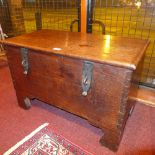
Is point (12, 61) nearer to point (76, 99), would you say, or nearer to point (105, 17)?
point (76, 99)

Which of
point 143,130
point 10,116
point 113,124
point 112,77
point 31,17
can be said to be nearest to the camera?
point 112,77

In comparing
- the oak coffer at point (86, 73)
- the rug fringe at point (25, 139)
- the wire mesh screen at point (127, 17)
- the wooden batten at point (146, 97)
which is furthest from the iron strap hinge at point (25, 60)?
the wooden batten at point (146, 97)

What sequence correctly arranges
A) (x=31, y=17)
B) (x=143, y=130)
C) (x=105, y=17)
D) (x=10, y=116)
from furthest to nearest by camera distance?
(x=31, y=17)
(x=105, y=17)
(x=10, y=116)
(x=143, y=130)

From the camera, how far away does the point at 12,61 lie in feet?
4.69

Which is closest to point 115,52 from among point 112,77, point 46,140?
point 112,77

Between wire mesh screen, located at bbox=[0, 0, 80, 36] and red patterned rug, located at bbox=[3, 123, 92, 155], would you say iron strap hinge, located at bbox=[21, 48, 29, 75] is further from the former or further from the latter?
wire mesh screen, located at bbox=[0, 0, 80, 36]

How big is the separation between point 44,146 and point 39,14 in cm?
189

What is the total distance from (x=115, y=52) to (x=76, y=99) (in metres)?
0.46

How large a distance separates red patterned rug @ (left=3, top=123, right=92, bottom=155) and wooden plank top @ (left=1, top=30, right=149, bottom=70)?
28.4 inches

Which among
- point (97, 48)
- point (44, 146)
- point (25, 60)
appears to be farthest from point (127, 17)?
point (44, 146)

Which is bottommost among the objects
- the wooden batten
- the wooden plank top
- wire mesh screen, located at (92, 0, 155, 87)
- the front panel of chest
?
the wooden batten

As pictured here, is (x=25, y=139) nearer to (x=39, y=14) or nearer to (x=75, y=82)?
(x=75, y=82)

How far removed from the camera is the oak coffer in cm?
97

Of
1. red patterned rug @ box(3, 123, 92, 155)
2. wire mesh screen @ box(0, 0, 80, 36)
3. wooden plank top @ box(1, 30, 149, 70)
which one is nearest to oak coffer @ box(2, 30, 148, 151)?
wooden plank top @ box(1, 30, 149, 70)
